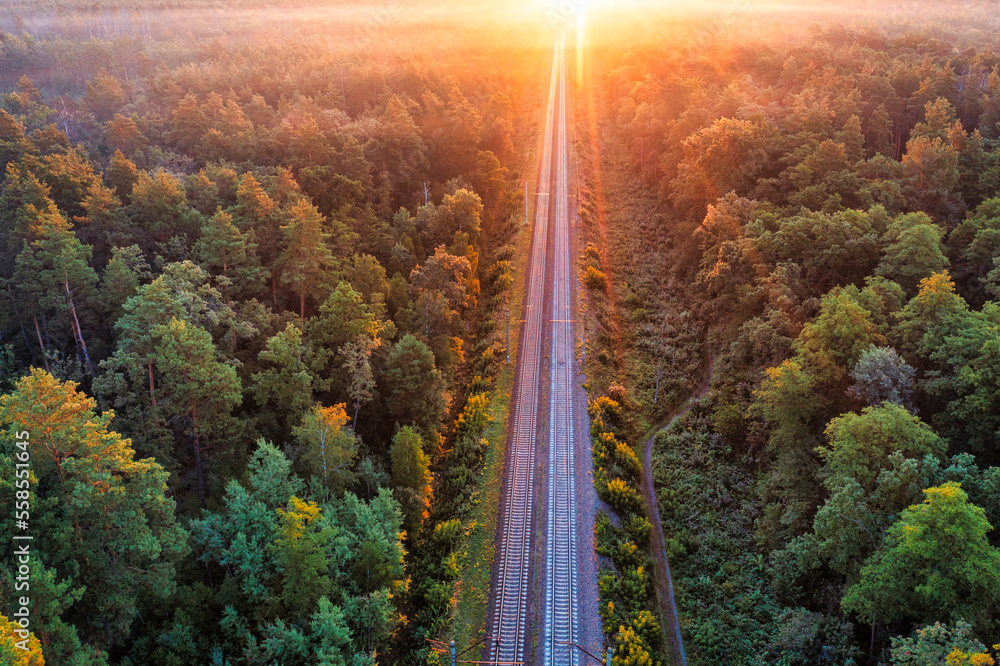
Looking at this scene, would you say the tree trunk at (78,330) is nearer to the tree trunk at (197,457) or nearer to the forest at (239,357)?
the forest at (239,357)

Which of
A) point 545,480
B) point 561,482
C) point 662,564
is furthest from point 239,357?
point 662,564

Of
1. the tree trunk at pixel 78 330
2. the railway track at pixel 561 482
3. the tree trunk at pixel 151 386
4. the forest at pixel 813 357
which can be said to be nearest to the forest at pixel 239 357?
the tree trunk at pixel 151 386

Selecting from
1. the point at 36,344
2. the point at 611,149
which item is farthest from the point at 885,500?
the point at 611,149

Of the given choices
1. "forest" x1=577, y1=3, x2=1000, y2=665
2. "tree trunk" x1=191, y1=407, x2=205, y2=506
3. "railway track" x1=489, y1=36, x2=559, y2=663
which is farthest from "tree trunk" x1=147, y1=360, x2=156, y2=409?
"forest" x1=577, y1=3, x2=1000, y2=665

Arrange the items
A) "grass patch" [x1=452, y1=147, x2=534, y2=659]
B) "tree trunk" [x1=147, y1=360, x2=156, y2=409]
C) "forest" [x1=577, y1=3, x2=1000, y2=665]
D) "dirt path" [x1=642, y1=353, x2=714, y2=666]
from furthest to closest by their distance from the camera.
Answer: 1. "tree trunk" [x1=147, y1=360, x2=156, y2=409]
2. "grass patch" [x1=452, y1=147, x2=534, y2=659]
3. "dirt path" [x1=642, y1=353, x2=714, y2=666]
4. "forest" [x1=577, y1=3, x2=1000, y2=665]

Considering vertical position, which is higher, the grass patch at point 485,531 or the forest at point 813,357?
the forest at point 813,357

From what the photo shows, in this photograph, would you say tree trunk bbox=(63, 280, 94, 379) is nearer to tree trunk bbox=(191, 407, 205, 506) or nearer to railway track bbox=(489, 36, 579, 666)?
tree trunk bbox=(191, 407, 205, 506)
